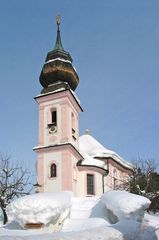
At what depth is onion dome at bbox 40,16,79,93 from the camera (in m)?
33.9

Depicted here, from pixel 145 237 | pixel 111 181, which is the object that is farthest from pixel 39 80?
pixel 145 237

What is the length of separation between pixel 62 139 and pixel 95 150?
977 cm

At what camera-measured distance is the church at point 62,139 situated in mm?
29631

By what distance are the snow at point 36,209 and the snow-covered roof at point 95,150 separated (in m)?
23.3

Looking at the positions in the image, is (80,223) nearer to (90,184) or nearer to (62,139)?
(62,139)

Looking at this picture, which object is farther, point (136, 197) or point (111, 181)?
point (111, 181)

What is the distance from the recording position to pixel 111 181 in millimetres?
37562

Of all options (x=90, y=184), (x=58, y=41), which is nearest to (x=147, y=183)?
(x=90, y=184)

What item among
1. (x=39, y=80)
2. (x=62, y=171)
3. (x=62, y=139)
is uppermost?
(x=39, y=80)

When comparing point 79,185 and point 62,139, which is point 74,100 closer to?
point 62,139

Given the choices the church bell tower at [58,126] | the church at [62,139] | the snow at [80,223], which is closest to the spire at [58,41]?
the church at [62,139]

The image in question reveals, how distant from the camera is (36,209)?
13398 mm

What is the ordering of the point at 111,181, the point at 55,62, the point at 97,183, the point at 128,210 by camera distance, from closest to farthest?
the point at 128,210
the point at 97,183
the point at 55,62
the point at 111,181

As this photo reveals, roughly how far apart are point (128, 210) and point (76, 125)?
2016 cm
